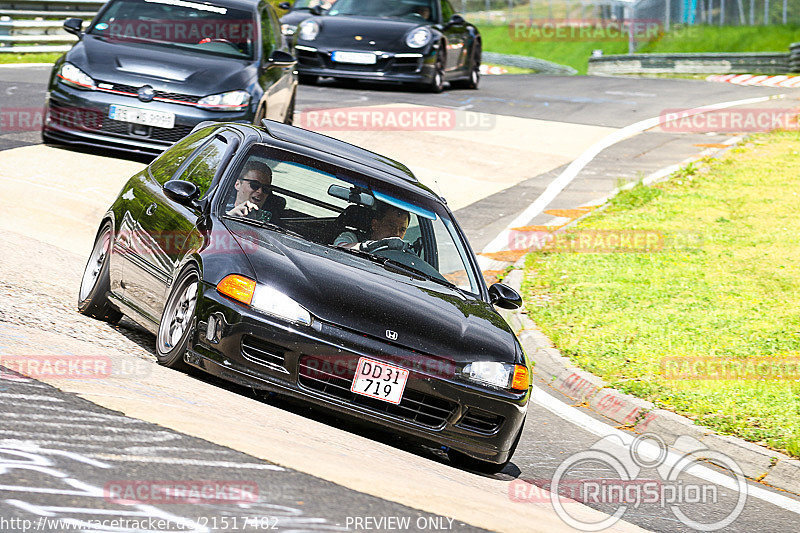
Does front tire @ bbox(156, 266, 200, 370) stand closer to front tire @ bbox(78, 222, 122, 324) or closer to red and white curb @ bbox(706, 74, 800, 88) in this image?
front tire @ bbox(78, 222, 122, 324)

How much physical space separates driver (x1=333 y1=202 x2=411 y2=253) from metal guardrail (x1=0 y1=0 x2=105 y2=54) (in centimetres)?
1824

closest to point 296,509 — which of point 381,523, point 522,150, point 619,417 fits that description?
point 381,523

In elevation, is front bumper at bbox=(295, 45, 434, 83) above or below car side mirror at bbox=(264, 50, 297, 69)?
below

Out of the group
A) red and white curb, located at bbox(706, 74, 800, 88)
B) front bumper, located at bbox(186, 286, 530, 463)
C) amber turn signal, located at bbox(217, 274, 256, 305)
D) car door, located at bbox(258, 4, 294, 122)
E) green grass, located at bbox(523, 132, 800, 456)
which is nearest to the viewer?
front bumper, located at bbox(186, 286, 530, 463)

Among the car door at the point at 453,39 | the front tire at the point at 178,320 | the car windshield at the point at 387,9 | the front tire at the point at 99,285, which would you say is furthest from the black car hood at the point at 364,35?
the front tire at the point at 178,320

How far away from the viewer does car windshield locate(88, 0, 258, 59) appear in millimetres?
13328

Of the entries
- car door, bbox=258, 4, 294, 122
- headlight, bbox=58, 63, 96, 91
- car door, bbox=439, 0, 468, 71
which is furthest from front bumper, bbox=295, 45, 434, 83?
headlight, bbox=58, 63, 96, 91

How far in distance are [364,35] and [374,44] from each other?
236mm

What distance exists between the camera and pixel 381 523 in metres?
4.47

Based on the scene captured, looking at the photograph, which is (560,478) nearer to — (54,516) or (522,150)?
(54,516)

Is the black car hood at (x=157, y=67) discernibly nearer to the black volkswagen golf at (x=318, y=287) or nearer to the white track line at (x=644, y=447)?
the black volkswagen golf at (x=318, y=287)

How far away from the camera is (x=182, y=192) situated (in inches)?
275

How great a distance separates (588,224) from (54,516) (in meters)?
10.3

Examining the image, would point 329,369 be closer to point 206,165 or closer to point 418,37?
point 206,165
